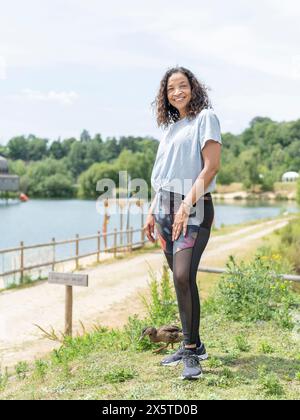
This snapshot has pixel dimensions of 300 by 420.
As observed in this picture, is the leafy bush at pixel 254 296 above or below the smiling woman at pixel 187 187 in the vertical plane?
below

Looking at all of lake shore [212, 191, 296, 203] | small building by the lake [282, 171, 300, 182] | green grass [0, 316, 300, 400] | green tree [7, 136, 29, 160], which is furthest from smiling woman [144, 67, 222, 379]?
green tree [7, 136, 29, 160]

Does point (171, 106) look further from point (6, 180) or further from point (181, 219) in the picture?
point (6, 180)

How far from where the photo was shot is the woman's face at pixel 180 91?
2.93 metres

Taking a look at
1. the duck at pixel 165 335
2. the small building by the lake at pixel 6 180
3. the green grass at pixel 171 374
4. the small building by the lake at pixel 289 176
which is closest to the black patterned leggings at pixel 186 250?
the green grass at pixel 171 374

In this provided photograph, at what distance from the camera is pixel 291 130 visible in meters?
95.2

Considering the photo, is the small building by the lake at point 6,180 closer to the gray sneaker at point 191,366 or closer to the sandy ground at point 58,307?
the sandy ground at point 58,307

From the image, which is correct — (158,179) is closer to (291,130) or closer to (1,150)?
(291,130)

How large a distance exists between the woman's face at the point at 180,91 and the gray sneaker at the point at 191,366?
50.8 inches

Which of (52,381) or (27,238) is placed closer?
(52,381)

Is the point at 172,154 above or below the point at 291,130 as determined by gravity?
below

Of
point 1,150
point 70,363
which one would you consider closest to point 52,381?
point 70,363

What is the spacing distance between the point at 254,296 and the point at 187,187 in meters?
1.84
